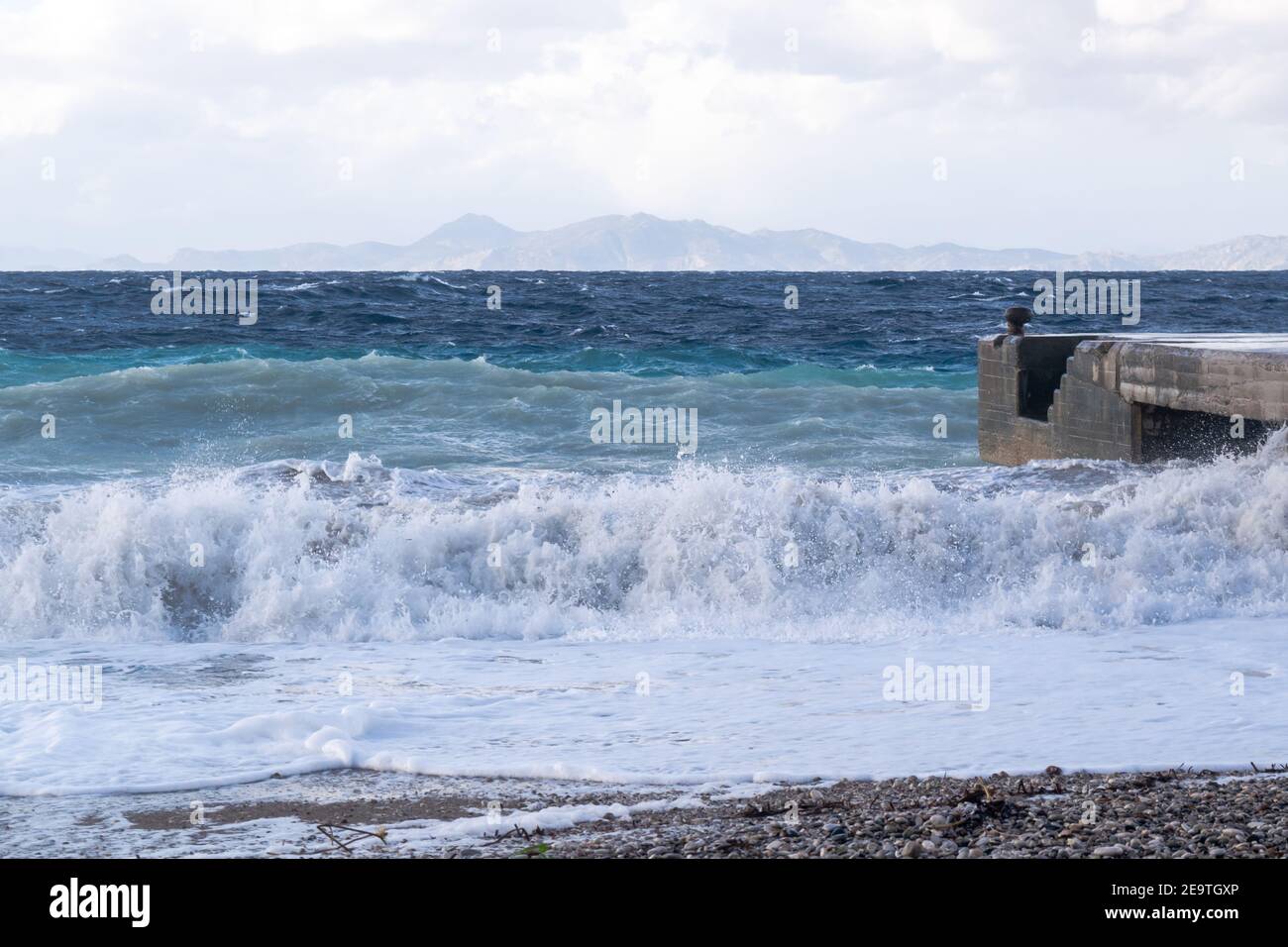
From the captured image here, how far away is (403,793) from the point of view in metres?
6.05

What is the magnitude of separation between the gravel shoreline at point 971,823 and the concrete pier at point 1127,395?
8.03m

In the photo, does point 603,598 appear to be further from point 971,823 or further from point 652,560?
point 971,823

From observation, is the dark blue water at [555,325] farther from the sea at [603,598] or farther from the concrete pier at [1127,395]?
the concrete pier at [1127,395]

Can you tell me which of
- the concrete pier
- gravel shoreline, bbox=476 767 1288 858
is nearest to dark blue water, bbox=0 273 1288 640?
the concrete pier

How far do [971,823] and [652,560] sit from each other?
6689 mm

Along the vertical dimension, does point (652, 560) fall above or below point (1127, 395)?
below

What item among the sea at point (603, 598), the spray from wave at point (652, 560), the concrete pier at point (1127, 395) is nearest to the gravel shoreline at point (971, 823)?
the sea at point (603, 598)

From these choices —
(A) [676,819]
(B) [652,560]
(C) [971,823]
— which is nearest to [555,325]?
(B) [652,560]

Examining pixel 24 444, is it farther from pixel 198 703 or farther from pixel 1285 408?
pixel 1285 408

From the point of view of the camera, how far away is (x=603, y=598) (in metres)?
11.4

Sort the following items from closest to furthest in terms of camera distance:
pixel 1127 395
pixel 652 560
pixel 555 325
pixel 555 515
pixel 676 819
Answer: pixel 676 819 → pixel 652 560 → pixel 555 515 → pixel 1127 395 → pixel 555 325

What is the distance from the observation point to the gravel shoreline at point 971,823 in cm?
480
